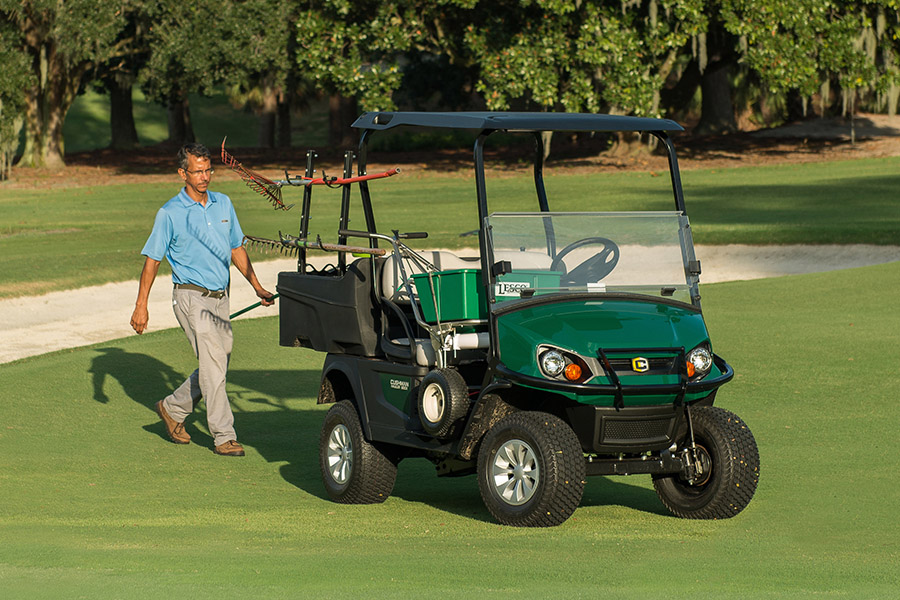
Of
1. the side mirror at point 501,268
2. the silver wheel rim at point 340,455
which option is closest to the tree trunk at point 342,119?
the silver wheel rim at point 340,455

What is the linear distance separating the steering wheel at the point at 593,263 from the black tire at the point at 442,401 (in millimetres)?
771

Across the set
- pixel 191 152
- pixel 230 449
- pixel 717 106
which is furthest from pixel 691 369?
pixel 717 106

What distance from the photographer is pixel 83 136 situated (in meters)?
69.1

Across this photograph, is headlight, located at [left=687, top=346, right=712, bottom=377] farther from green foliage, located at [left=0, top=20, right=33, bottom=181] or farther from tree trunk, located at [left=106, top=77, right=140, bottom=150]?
tree trunk, located at [left=106, top=77, right=140, bottom=150]

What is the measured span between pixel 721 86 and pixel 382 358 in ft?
138

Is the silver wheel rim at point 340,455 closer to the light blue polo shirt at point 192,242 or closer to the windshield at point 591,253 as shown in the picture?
the windshield at point 591,253

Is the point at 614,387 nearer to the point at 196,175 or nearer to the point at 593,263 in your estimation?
the point at 593,263

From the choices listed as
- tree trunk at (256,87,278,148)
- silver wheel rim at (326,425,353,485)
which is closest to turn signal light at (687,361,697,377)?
silver wheel rim at (326,425,353,485)

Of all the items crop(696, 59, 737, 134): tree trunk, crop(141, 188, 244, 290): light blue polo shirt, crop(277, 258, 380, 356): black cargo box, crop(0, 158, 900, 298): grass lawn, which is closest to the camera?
crop(277, 258, 380, 356): black cargo box

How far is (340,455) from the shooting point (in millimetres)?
7812

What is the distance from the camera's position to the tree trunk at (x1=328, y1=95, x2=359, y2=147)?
5078cm

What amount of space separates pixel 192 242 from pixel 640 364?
3.65 metres

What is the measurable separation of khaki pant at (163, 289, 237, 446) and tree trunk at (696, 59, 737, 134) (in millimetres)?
40397

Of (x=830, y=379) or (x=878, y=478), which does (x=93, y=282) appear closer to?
(x=830, y=379)
